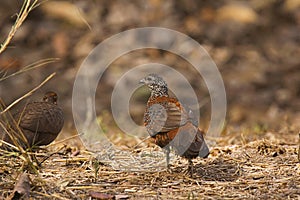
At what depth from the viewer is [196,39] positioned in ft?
32.6

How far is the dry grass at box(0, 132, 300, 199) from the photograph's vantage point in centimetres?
408

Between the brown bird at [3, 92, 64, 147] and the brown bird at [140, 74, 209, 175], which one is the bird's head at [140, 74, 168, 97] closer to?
the brown bird at [140, 74, 209, 175]

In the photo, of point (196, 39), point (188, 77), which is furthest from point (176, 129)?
point (196, 39)

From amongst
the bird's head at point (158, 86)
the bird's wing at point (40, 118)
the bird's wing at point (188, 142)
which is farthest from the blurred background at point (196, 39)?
the bird's wing at point (188, 142)

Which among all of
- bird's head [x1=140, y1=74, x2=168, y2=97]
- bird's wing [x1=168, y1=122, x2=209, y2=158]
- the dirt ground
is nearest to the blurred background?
the dirt ground

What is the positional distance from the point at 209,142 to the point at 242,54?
13.2ft

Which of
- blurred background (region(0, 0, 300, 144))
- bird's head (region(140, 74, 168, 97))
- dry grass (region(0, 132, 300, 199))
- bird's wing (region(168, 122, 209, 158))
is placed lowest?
dry grass (region(0, 132, 300, 199))

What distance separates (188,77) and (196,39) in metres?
0.89

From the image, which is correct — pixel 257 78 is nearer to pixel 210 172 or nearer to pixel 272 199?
pixel 210 172

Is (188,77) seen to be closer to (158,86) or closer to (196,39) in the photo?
(196,39)

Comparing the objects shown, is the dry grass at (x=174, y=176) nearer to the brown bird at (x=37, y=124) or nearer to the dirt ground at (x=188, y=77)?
the dirt ground at (x=188, y=77)

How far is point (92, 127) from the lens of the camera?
6414 mm

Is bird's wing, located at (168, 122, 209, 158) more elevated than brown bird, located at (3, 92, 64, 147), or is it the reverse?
brown bird, located at (3, 92, 64, 147)

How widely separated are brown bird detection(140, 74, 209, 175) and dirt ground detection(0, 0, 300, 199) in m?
0.23
